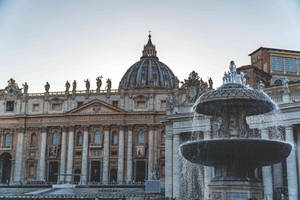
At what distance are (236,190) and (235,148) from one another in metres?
2.08

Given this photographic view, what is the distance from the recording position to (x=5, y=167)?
8125 centimetres

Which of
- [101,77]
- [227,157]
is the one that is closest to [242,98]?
[227,157]

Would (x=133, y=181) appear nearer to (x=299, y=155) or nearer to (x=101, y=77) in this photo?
(x=101, y=77)

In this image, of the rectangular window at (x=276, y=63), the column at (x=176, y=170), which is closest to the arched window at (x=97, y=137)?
the rectangular window at (x=276, y=63)

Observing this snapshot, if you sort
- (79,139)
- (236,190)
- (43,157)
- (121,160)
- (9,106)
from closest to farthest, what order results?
(236,190) → (121,160) → (43,157) → (79,139) → (9,106)

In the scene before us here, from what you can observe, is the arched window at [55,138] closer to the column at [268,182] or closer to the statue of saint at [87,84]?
the statue of saint at [87,84]

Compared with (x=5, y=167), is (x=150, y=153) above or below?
above

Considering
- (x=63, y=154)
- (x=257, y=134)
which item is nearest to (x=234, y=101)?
(x=257, y=134)

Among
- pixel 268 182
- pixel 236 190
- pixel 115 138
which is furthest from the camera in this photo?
pixel 115 138

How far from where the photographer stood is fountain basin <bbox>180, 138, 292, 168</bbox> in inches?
759

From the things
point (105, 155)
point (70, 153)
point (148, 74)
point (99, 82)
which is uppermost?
point (148, 74)

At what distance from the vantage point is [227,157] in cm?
2023

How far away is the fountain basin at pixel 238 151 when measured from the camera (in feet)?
63.3

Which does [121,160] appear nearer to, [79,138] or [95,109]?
[79,138]
